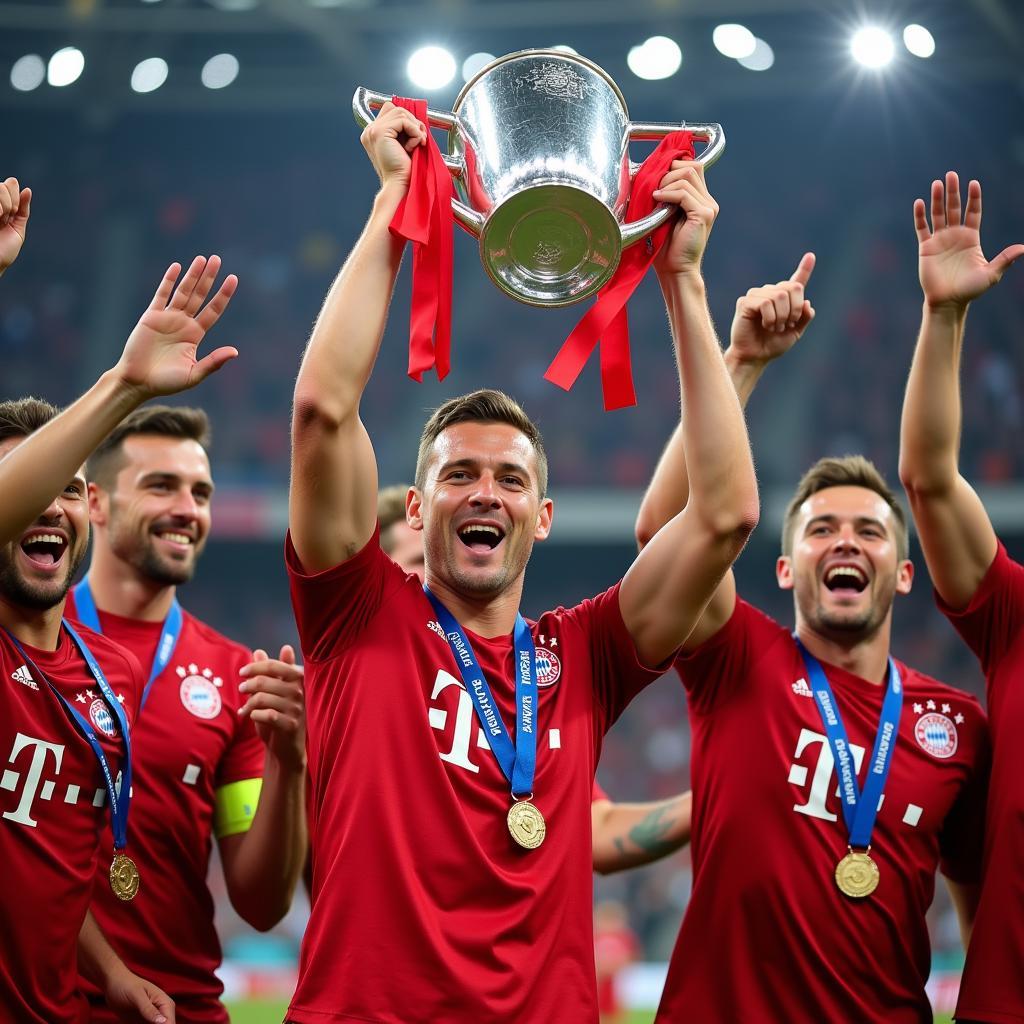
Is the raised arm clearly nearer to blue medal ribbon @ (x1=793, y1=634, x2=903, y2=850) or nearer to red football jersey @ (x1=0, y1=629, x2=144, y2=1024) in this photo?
red football jersey @ (x1=0, y1=629, x2=144, y2=1024)

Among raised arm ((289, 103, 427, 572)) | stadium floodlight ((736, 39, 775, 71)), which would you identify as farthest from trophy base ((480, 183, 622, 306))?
stadium floodlight ((736, 39, 775, 71))

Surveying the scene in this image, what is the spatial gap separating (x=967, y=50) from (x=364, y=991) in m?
14.2

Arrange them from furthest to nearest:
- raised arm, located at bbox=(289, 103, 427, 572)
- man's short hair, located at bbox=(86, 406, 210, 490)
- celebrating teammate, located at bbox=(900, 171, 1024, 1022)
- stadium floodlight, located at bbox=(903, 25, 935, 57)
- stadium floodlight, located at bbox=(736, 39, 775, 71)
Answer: stadium floodlight, located at bbox=(736, 39, 775, 71), stadium floodlight, located at bbox=(903, 25, 935, 57), man's short hair, located at bbox=(86, 406, 210, 490), celebrating teammate, located at bbox=(900, 171, 1024, 1022), raised arm, located at bbox=(289, 103, 427, 572)

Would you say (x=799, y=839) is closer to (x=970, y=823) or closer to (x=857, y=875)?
(x=857, y=875)

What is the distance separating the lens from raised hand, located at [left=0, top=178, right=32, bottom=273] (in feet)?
9.37

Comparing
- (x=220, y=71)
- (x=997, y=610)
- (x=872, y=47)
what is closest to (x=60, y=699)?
(x=997, y=610)

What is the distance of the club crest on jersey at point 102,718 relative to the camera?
2.98m

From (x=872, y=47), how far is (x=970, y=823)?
38.9 feet

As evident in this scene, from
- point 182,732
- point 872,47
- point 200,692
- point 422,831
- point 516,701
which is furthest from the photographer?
point 872,47

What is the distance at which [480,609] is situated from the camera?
2848mm

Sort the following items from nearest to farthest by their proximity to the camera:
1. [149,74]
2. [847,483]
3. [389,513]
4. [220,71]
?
[847,483], [389,513], [149,74], [220,71]

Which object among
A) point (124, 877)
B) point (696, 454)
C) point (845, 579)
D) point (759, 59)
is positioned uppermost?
point (759, 59)

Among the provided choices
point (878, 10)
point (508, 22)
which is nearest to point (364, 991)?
point (878, 10)

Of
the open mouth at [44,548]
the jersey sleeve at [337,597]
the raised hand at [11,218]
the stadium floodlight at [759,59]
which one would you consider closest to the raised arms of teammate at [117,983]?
the open mouth at [44,548]
